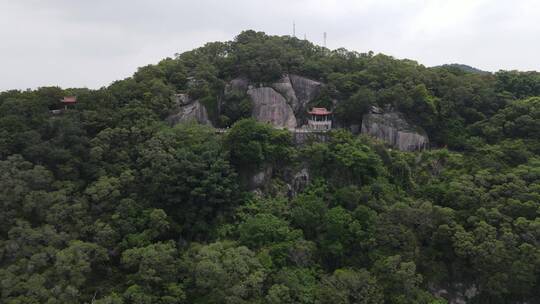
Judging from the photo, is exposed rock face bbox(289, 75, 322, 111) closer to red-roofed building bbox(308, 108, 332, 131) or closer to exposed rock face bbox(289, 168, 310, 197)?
red-roofed building bbox(308, 108, 332, 131)

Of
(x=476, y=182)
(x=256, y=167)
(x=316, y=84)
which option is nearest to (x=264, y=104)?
(x=316, y=84)

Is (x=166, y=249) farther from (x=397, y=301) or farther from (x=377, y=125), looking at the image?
(x=377, y=125)

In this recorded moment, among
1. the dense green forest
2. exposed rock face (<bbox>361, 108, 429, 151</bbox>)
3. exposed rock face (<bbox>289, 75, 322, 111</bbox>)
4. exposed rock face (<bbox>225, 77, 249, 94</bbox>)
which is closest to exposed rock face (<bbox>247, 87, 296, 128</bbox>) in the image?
exposed rock face (<bbox>225, 77, 249, 94</bbox>)

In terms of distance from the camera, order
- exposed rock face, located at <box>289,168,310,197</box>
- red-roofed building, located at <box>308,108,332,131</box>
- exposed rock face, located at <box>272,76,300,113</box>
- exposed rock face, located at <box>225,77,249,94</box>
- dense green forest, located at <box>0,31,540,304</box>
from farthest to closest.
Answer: exposed rock face, located at <box>225,77,249,94</box> → exposed rock face, located at <box>272,76,300,113</box> → red-roofed building, located at <box>308,108,332,131</box> → exposed rock face, located at <box>289,168,310,197</box> → dense green forest, located at <box>0,31,540,304</box>

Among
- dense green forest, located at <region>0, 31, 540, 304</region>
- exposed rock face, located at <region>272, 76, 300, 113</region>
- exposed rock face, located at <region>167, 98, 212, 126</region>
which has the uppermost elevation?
exposed rock face, located at <region>272, 76, 300, 113</region>

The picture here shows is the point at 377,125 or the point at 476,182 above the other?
the point at 377,125

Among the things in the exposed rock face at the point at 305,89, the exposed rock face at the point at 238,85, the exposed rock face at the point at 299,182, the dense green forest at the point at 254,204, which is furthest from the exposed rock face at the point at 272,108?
the exposed rock face at the point at 299,182

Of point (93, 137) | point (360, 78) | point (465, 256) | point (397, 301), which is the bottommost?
point (397, 301)
